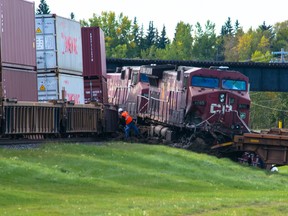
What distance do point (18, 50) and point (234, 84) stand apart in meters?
9.85

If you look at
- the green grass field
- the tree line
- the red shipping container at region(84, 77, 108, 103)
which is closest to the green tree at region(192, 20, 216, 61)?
the tree line

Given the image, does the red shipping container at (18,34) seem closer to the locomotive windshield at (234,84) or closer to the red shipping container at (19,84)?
the red shipping container at (19,84)

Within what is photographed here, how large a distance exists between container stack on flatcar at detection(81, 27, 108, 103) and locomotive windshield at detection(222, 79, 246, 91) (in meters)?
7.97

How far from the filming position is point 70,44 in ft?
124

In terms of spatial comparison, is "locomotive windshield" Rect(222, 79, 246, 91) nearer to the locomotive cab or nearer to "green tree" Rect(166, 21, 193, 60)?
the locomotive cab

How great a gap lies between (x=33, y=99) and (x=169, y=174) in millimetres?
10121

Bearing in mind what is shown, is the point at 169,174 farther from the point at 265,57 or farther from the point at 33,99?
the point at 265,57

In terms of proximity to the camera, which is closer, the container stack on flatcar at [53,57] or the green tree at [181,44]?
the container stack on flatcar at [53,57]

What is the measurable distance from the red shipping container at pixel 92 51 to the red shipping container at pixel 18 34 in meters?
9.09

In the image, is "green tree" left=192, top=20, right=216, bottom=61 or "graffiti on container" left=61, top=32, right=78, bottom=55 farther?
"green tree" left=192, top=20, right=216, bottom=61

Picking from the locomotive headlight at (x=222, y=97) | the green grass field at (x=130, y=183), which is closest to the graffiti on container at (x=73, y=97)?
the green grass field at (x=130, y=183)

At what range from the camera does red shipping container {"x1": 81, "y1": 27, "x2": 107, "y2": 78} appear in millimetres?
42703

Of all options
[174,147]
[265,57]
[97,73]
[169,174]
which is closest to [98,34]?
[97,73]

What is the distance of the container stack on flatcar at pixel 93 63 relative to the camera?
42750 millimetres
